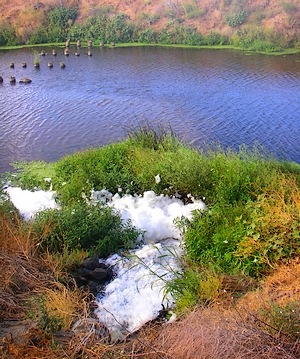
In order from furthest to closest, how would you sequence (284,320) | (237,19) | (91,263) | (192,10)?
(192,10) < (237,19) < (91,263) < (284,320)

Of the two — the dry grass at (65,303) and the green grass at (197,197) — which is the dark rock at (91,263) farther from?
the dry grass at (65,303)

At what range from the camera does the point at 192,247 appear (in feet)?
23.1

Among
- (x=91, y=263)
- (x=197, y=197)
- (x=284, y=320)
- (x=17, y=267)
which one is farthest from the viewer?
(x=197, y=197)

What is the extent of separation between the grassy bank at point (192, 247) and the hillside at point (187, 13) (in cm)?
2126

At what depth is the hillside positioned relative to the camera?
28484 millimetres

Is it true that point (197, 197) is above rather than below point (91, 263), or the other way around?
above

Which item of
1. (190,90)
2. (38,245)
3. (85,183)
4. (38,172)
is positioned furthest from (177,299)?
(190,90)

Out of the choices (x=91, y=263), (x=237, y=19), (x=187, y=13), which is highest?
(x=187, y=13)

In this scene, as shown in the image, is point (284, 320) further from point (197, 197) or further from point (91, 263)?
point (197, 197)

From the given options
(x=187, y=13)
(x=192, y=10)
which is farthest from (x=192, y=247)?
(x=192, y=10)

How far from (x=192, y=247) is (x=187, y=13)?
1074 inches

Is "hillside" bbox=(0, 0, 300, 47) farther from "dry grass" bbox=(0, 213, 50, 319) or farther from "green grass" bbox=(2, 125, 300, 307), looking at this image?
"dry grass" bbox=(0, 213, 50, 319)

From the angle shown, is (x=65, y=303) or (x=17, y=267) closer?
(x=65, y=303)

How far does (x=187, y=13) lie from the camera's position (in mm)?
30938
